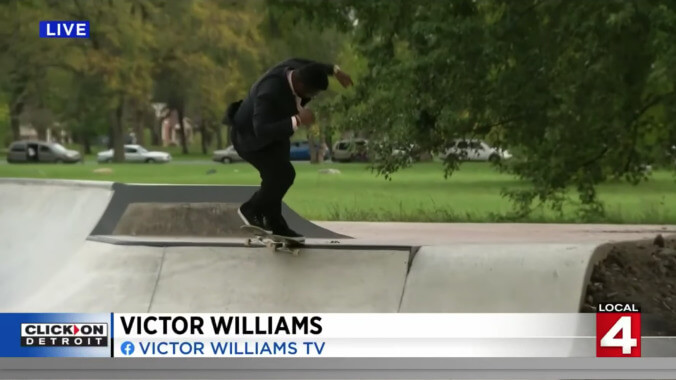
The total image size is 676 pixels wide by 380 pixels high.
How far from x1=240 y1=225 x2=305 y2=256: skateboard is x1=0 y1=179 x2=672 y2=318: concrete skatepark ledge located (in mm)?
34

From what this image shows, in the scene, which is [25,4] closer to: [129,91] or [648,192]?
[129,91]

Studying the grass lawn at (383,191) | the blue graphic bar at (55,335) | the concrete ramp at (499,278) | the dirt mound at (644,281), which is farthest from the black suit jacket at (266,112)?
the dirt mound at (644,281)

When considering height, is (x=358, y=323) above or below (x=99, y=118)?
below

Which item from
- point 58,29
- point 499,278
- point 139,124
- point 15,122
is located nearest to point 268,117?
point 139,124

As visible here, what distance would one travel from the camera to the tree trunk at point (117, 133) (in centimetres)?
441

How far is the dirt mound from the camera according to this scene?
14.7ft

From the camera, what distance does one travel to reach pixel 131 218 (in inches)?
185

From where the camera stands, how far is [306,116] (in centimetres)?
455

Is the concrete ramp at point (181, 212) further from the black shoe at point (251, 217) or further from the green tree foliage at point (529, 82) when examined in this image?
the green tree foliage at point (529, 82)

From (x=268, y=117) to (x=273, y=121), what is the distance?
3 cm

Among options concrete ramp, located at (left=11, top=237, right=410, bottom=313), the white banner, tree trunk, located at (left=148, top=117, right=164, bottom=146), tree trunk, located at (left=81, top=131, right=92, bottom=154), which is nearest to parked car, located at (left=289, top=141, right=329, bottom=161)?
concrete ramp, located at (left=11, top=237, right=410, bottom=313)

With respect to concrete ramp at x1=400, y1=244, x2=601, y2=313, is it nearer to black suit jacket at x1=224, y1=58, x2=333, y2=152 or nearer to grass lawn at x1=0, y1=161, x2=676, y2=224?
grass lawn at x1=0, y1=161, x2=676, y2=224

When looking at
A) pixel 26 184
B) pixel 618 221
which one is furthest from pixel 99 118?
pixel 618 221

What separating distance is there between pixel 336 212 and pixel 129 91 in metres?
0.99
